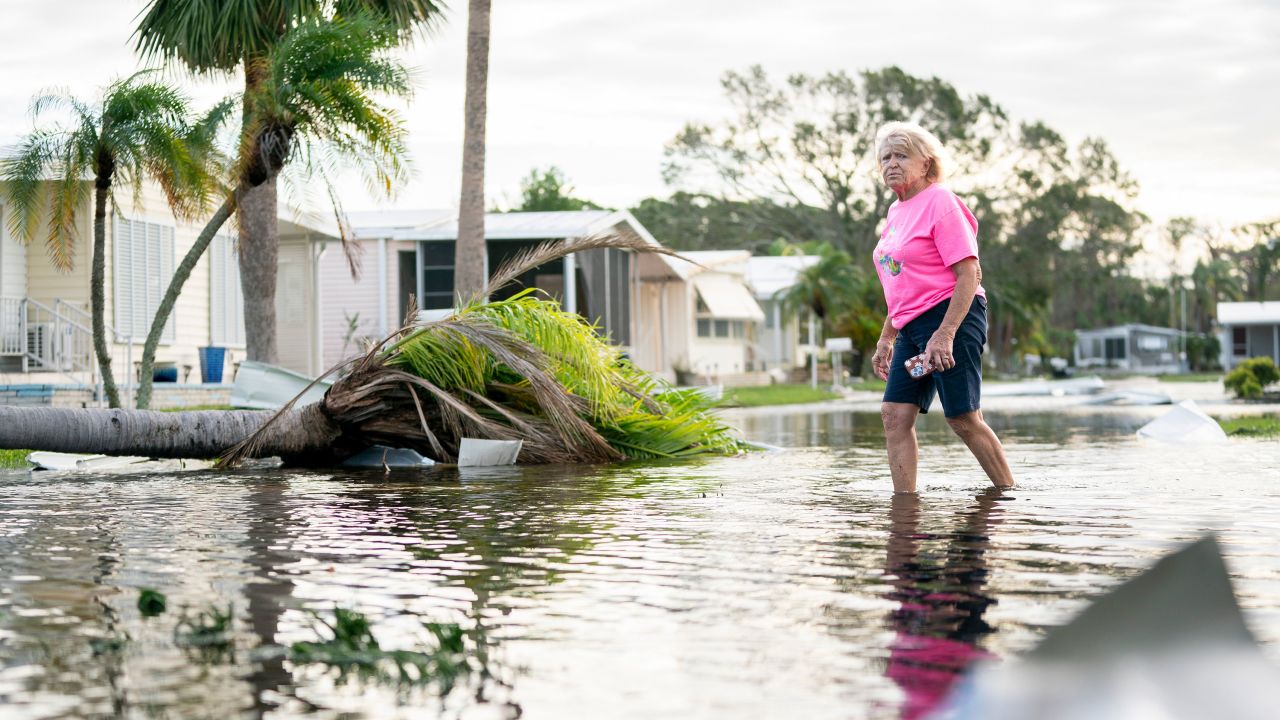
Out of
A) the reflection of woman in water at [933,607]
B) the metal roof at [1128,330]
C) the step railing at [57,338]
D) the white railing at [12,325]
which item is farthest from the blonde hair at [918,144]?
the metal roof at [1128,330]

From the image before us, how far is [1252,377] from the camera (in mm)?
29938

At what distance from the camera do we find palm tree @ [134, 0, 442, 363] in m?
16.9

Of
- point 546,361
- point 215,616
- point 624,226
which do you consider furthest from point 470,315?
point 624,226

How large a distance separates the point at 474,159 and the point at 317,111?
6.11 metres

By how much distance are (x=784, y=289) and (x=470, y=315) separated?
42.9 metres

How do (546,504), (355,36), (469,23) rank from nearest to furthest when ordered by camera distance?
(546,504)
(355,36)
(469,23)

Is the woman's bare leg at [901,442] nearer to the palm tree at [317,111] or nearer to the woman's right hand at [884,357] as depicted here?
the woman's right hand at [884,357]

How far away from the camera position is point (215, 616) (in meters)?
3.55

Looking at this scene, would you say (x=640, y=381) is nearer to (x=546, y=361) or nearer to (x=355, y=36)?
(x=546, y=361)

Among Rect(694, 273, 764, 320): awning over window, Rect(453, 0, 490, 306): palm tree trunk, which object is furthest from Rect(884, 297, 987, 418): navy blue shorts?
Rect(694, 273, 764, 320): awning over window

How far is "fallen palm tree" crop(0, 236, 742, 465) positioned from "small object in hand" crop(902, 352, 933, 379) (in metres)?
3.60

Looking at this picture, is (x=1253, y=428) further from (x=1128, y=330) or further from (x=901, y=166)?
(x=1128, y=330)

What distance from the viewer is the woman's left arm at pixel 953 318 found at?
663 centimetres

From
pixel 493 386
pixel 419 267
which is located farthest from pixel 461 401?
pixel 419 267
